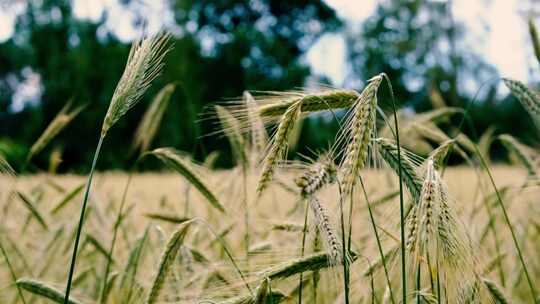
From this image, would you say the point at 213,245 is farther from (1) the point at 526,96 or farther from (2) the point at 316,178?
(2) the point at 316,178

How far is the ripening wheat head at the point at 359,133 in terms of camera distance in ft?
3.03

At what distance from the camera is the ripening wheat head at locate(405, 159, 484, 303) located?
3.09 feet

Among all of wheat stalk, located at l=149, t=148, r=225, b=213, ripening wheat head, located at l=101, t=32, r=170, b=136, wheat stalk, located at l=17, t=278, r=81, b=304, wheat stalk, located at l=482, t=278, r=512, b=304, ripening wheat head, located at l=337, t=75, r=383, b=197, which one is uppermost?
ripening wheat head, located at l=101, t=32, r=170, b=136

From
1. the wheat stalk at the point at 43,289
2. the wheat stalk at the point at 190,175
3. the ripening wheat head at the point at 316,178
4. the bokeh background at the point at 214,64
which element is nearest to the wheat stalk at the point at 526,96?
the ripening wheat head at the point at 316,178

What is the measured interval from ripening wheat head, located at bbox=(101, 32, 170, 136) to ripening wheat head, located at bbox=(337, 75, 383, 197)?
37cm

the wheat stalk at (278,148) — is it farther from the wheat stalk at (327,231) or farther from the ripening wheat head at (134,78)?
the ripening wheat head at (134,78)

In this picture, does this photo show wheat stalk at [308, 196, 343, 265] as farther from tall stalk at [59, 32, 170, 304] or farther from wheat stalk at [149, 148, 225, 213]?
wheat stalk at [149, 148, 225, 213]

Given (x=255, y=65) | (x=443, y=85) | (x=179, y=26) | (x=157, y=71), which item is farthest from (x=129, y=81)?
(x=443, y=85)

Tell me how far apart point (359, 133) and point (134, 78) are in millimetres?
398

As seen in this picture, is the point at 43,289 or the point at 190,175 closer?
the point at 43,289

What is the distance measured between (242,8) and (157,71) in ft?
94.7

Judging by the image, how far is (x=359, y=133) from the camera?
3.15 feet

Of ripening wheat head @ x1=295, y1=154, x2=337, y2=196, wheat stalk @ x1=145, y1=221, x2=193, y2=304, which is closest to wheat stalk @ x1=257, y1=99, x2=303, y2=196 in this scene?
ripening wheat head @ x1=295, y1=154, x2=337, y2=196

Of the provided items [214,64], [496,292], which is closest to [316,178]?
[496,292]
